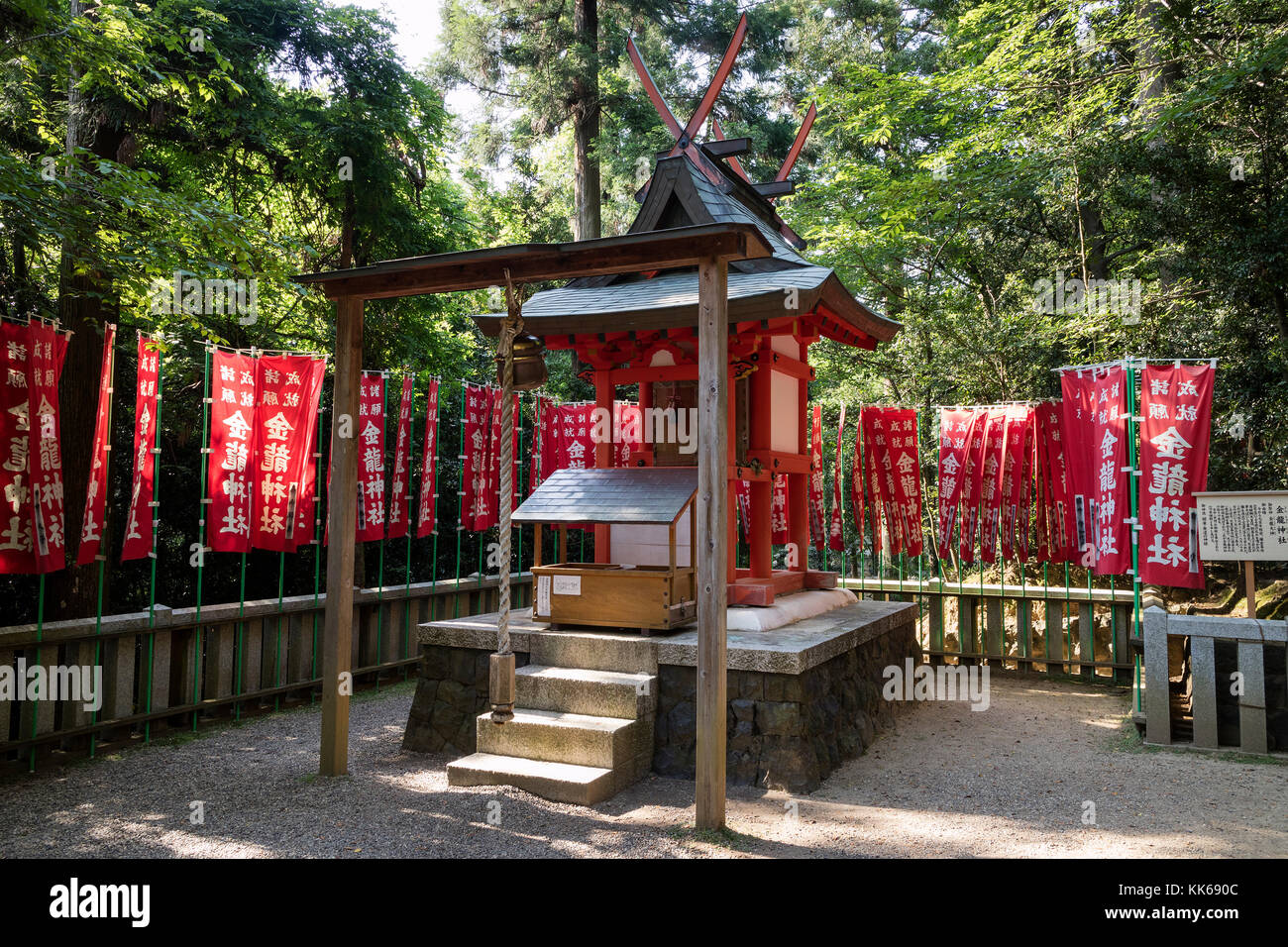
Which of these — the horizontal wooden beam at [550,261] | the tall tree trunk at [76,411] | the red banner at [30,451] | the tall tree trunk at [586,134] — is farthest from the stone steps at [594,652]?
the tall tree trunk at [586,134]

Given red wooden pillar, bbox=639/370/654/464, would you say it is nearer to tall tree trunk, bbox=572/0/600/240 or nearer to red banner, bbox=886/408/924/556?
red banner, bbox=886/408/924/556

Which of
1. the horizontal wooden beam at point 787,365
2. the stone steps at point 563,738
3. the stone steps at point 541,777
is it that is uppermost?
the horizontal wooden beam at point 787,365

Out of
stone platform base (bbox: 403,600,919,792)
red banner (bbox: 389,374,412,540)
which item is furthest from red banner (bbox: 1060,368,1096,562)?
red banner (bbox: 389,374,412,540)

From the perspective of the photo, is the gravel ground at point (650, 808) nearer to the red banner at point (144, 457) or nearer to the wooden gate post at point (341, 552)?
the wooden gate post at point (341, 552)

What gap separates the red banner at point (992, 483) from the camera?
9798mm

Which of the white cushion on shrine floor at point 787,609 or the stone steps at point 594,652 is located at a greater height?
the white cushion on shrine floor at point 787,609

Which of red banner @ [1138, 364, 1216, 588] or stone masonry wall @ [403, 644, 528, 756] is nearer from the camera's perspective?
stone masonry wall @ [403, 644, 528, 756]

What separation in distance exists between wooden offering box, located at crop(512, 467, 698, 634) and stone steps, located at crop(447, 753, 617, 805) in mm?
1335

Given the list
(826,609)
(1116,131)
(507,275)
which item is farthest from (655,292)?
(1116,131)

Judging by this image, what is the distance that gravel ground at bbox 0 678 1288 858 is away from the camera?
4.36m

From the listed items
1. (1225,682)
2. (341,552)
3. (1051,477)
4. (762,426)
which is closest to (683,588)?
(762,426)

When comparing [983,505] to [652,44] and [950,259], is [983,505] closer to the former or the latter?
[950,259]

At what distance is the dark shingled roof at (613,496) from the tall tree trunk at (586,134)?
9.18 meters

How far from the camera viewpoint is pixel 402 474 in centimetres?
896
